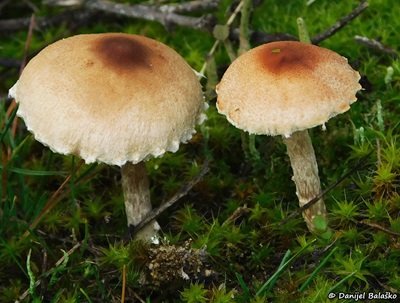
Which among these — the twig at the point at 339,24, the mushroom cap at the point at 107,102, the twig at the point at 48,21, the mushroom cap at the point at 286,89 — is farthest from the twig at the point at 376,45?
the twig at the point at 48,21

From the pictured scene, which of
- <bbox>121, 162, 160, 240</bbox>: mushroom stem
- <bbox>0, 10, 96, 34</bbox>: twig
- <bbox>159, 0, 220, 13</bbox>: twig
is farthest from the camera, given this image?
<bbox>0, 10, 96, 34</bbox>: twig

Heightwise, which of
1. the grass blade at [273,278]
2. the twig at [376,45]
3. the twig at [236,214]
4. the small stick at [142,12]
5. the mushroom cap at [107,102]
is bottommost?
the twig at [236,214]

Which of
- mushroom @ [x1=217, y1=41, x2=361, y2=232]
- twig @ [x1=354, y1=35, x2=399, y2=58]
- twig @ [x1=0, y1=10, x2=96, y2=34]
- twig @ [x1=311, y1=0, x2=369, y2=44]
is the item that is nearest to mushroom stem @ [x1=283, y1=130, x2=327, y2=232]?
mushroom @ [x1=217, y1=41, x2=361, y2=232]

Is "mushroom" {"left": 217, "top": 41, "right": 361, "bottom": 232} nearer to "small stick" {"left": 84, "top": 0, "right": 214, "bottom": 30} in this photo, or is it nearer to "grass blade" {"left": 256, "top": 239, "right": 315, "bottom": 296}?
"grass blade" {"left": 256, "top": 239, "right": 315, "bottom": 296}

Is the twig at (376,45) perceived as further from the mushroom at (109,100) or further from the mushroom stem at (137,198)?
the mushroom stem at (137,198)

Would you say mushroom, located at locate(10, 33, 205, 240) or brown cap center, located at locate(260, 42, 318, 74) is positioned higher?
brown cap center, located at locate(260, 42, 318, 74)

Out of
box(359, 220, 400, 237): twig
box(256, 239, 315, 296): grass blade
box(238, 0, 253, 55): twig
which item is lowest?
box(359, 220, 400, 237): twig

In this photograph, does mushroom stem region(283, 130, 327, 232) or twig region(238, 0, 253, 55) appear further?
twig region(238, 0, 253, 55)
